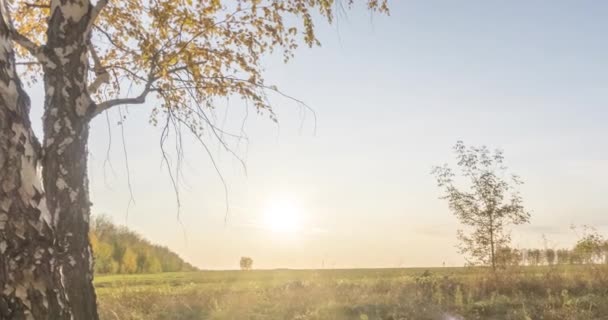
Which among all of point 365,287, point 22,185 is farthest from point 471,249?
point 22,185

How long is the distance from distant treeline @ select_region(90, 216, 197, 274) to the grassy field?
16.3 metres

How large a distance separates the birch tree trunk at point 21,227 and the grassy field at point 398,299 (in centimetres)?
778

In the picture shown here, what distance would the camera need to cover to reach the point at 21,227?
12.6 feet

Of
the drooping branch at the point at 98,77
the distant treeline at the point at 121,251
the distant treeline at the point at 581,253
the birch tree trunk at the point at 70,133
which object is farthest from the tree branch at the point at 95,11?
the distant treeline at the point at 121,251

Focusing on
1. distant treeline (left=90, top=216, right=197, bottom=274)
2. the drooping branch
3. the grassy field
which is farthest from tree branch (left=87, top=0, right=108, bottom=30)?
distant treeline (left=90, top=216, right=197, bottom=274)

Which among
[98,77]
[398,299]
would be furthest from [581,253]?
[98,77]

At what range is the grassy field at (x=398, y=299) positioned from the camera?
12.2m

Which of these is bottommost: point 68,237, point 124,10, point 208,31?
point 68,237

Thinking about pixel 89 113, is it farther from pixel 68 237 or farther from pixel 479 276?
pixel 479 276

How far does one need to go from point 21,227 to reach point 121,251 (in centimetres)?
2968

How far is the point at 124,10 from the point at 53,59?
3.72m

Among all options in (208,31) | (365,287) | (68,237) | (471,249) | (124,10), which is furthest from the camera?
(471,249)

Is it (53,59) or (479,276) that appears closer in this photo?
(53,59)

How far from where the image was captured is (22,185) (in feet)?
12.7
